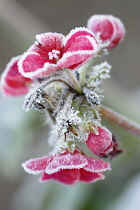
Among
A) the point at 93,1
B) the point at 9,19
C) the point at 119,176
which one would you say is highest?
the point at 93,1

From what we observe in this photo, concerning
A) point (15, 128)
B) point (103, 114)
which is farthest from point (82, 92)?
point (15, 128)

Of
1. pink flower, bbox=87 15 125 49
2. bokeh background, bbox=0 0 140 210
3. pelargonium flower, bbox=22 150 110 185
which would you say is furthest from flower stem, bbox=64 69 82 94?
bokeh background, bbox=0 0 140 210

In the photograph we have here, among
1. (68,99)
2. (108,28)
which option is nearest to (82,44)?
(68,99)

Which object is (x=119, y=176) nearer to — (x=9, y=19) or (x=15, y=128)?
(x=15, y=128)

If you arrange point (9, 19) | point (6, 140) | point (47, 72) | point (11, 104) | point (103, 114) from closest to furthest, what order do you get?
point (47, 72) < point (103, 114) < point (6, 140) < point (11, 104) < point (9, 19)

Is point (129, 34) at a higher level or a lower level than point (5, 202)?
higher

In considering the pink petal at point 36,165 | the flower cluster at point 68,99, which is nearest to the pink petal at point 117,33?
the flower cluster at point 68,99

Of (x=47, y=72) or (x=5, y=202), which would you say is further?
(x=5, y=202)

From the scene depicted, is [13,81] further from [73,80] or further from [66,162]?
[66,162]
